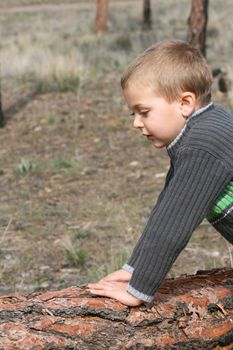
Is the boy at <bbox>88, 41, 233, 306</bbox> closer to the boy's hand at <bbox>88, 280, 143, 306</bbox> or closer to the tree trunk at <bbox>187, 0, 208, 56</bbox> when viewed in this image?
the boy's hand at <bbox>88, 280, 143, 306</bbox>

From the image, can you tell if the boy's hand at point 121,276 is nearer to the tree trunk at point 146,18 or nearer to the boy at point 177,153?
the boy at point 177,153

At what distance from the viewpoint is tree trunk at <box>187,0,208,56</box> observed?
12.5 meters

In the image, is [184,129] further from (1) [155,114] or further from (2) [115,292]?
(2) [115,292]

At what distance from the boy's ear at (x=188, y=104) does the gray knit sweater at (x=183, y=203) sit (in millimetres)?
94

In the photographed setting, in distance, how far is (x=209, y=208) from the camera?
99.0 inches

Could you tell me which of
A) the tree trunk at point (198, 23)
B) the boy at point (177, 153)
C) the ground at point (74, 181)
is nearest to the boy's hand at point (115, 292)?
the boy at point (177, 153)

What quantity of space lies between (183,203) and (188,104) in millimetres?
352

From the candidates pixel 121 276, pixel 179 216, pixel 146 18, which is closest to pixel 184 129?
pixel 179 216

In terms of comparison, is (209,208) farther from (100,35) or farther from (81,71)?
(100,35)

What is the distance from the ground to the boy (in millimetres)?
2201

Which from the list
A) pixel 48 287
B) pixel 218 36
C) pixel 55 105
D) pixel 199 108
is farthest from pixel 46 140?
pixel 218 36

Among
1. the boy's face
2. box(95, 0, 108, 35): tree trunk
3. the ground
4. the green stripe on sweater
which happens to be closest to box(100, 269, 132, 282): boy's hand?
the green stripe on sweater

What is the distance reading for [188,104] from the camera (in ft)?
8.36

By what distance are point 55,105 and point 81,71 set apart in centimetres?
208
